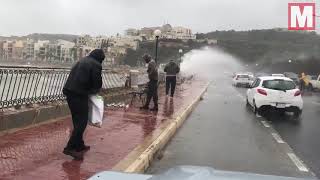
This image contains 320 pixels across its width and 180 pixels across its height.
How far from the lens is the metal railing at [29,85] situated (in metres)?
11.0

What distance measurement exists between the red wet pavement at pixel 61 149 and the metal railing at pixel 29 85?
0.83 m

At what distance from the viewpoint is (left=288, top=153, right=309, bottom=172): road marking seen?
29.7ft

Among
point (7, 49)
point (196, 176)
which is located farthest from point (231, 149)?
point (7, 49)

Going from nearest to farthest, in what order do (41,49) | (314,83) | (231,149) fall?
(231,149) → (41,49) → (314,83)

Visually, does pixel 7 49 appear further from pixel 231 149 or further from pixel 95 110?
pixel 95 110

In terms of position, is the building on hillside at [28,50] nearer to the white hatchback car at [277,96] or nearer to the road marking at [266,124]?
the white hatchback car at [277,96]

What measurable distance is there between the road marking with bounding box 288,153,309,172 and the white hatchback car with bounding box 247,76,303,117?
8004mm

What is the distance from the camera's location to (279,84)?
62.0 feet

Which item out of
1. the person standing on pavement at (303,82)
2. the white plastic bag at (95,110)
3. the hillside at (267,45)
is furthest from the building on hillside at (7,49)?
the hillside at (267,45)

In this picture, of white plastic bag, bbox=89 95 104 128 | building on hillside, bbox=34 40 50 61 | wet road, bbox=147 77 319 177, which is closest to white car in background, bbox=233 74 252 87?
building on hillside, bbox=34 40 50 61

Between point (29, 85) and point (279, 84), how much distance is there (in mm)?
9793

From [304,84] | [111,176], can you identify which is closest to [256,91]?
[111,176]

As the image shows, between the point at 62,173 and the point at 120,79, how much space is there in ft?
55.0

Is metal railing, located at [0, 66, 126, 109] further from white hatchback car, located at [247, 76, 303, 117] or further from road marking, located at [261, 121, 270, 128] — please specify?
white hatchback car, located at [247, 76, 303, 117]
